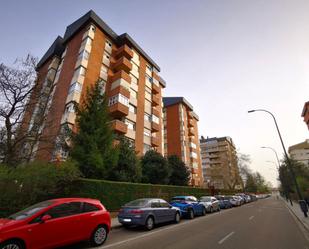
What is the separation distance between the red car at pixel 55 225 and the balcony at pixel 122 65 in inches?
987

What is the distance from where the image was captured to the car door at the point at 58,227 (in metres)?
5.59

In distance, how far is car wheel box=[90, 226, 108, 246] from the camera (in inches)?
271

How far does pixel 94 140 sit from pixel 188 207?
9648 mm

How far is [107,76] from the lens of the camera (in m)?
29.4

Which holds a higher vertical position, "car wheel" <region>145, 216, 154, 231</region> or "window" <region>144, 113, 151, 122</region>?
"window" <region>144, 113, 151, 122</region>

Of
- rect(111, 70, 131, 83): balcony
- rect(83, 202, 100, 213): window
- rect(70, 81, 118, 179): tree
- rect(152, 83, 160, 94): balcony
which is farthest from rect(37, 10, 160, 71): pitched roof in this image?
rect(83, 202, 100, 213): window

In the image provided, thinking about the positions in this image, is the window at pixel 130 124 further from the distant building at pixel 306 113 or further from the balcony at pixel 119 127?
the distant building at pixel 306 113

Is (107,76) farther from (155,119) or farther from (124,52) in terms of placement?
(155,119)

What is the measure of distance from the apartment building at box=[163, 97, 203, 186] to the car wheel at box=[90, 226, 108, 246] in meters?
39.4

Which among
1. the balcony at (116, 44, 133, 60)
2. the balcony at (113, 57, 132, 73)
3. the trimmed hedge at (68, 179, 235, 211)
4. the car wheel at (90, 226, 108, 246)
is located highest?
the balcony at (116, 44, 133, 60)

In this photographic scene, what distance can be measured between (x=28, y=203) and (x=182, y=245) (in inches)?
315

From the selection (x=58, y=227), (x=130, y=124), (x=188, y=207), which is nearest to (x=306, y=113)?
(x=130, y=124)

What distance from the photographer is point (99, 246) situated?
6.91m

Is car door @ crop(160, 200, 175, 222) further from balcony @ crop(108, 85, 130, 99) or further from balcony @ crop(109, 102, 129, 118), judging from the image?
balcony @ crop(108, 85, 130, 99)
